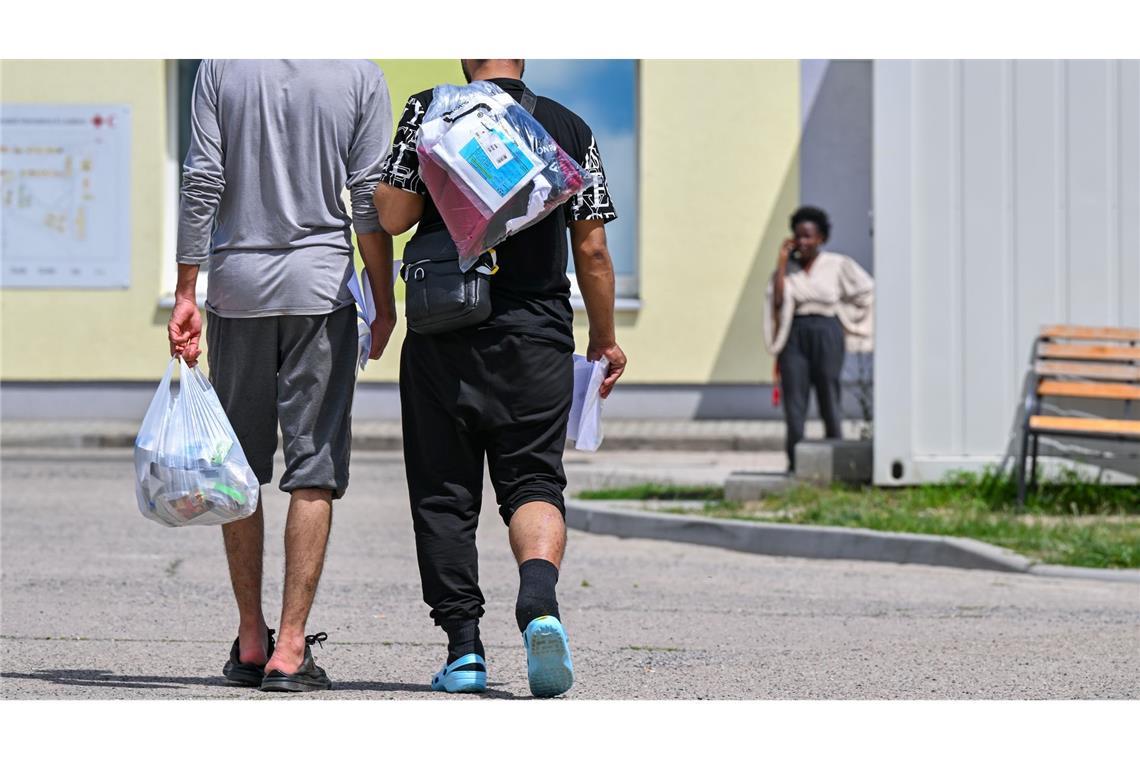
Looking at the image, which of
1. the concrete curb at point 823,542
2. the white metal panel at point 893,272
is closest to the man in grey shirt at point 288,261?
the concrete curb at point 823,542

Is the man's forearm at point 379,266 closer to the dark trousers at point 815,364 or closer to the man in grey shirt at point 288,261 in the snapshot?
the man in grey shirt at point 288,261

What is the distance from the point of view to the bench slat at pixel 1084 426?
351 inches

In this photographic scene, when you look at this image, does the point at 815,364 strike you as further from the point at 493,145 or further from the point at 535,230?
the point at 493,145

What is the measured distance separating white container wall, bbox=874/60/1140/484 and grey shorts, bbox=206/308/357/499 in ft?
18.2

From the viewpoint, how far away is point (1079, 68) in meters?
9.55

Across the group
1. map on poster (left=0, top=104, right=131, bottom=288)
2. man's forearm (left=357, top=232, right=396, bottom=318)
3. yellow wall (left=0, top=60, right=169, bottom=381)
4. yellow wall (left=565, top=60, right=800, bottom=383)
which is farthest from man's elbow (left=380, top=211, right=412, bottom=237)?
map on poster (left=0, top=104, right=131, bottom=288)

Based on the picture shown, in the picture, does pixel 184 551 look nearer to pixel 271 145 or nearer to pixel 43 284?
pixel 271 145

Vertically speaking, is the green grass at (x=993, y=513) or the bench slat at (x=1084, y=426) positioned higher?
the bench slat at (x=1084, y=426)

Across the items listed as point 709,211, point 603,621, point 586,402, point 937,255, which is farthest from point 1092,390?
point 709,211

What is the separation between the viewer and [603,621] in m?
6.19

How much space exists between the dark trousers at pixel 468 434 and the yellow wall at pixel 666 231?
37.7 feet
